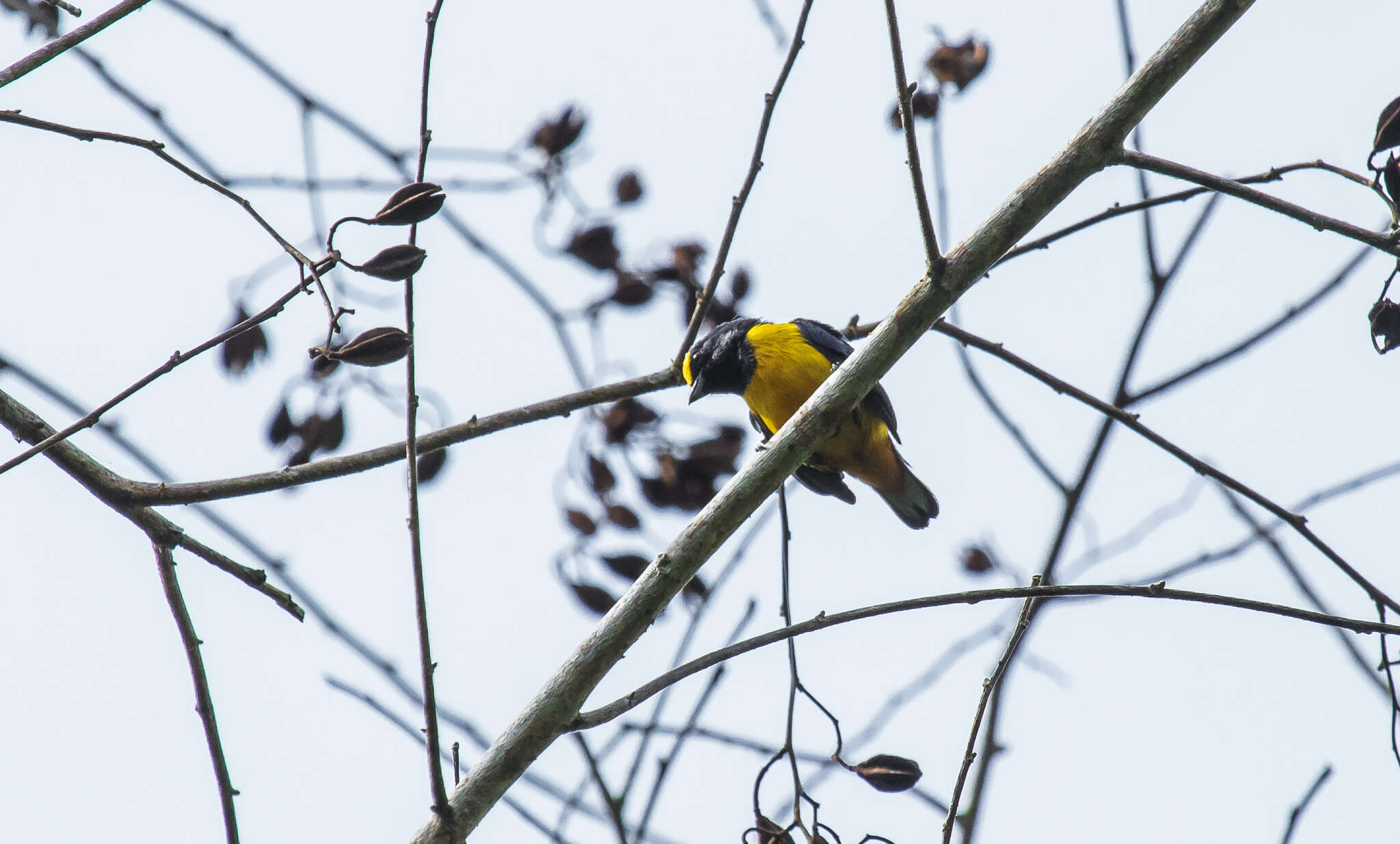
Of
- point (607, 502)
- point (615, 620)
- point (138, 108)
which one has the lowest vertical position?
point (615, 620)

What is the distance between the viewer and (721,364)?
4.90 m

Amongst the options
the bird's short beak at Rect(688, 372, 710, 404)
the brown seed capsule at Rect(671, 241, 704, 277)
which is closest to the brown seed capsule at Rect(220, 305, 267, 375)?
the brown seed capsule at Rect(671, 241, 704, 277)

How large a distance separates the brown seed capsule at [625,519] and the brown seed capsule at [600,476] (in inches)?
3.5

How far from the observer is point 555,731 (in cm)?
203

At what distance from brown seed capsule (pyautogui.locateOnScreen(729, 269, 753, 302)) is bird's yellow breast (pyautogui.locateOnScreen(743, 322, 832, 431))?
3.44 ft

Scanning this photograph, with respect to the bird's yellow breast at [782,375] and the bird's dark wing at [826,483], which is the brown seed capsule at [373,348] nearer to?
the bird's yellow breast at [782,375]

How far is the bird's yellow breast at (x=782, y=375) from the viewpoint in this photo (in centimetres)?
466

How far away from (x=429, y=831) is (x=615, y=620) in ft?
1.55

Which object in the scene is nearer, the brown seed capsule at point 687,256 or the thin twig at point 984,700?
the thin twig at point 984,700

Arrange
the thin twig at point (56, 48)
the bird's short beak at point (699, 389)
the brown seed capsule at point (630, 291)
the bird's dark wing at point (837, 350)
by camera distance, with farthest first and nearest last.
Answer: the bird's short beak at point (699, 389) < the bird's dark wing at point (837, 350) < the brown seed capsule at point (630, 291) < the thin twig at point (56, 48)

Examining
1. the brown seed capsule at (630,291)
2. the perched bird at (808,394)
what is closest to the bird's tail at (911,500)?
the perched bird at (808,394)

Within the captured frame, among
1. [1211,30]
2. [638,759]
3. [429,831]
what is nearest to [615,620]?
[429,831]

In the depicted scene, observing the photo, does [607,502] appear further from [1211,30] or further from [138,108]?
[1211,30]

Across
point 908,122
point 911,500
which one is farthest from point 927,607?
point 911,500
